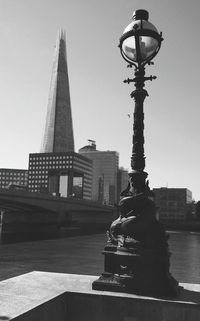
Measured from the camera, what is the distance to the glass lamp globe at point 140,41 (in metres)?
6.86

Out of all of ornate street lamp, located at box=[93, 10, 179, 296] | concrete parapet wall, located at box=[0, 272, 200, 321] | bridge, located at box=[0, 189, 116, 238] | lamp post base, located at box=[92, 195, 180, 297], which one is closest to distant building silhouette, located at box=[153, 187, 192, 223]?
bridge, located at box=[0, 189, 116, 238]

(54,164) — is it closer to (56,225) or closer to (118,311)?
(56,225)

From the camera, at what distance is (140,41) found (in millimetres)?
6941

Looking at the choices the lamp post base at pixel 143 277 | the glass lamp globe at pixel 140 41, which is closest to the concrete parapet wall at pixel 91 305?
the lamp post base at pixel 143 277

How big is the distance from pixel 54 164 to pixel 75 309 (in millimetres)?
177041

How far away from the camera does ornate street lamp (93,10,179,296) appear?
237 inches

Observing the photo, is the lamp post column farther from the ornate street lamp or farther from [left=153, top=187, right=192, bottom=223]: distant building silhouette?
[left=153, top=187, right=192, bottom=223]: distant building silhouette

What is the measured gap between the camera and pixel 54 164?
181m

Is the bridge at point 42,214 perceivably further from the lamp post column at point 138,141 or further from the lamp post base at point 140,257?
the lamp post base at point 140,257

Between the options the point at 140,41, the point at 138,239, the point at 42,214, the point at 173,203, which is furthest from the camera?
the point at 173,203

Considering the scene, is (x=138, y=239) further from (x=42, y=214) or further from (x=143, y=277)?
(x=42, y=214)

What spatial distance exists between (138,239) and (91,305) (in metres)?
1.28

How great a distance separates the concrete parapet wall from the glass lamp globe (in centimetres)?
425

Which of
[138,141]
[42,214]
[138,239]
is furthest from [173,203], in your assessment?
[138,239]
